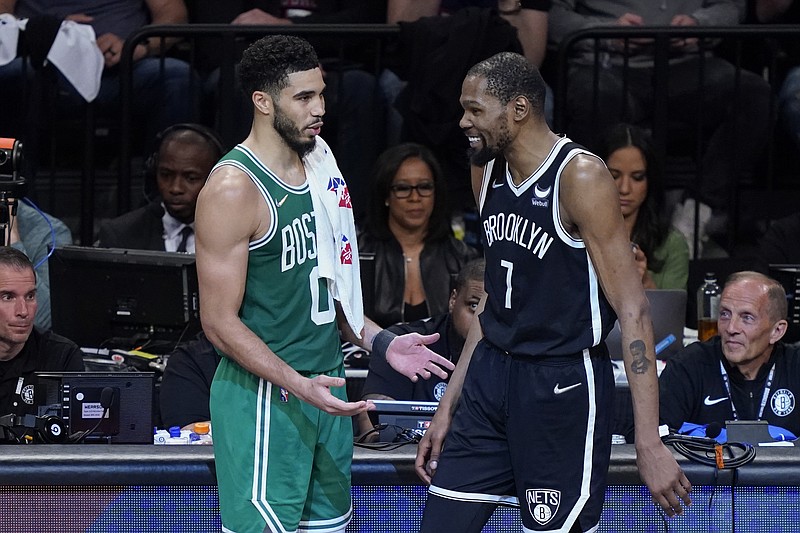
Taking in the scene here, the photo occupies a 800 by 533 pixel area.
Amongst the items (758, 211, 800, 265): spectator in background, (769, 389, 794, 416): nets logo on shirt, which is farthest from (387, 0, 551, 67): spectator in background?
(769, 389, 794, 416): nets logo on shirt

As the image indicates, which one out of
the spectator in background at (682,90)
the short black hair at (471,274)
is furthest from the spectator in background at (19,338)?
the spectator in background at (682,90)

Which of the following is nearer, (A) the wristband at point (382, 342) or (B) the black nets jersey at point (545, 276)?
(B) the black nets jersey at point (545, 276)

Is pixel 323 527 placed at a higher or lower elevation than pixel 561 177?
lower

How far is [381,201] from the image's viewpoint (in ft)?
21.3

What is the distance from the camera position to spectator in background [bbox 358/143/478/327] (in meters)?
6.36

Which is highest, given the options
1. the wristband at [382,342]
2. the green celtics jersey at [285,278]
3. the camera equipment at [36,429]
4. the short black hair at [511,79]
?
the short black hair at [511,79]

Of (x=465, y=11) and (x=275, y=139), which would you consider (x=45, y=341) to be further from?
(x=465, y=11)

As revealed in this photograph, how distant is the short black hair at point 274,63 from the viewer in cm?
364

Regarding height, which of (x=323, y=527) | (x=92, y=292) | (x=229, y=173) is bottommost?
(x=323, y=527)

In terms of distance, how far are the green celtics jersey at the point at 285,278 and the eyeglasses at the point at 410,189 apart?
107 inches

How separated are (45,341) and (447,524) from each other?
2.19 meters

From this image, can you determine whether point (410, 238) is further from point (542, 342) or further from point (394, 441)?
point (542, 342)

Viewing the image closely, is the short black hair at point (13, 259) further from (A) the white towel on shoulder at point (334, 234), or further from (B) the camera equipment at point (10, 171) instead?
(A) the white towel on shoulder at point (334, 234)

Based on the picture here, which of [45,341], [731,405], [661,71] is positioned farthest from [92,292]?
[661,71]
